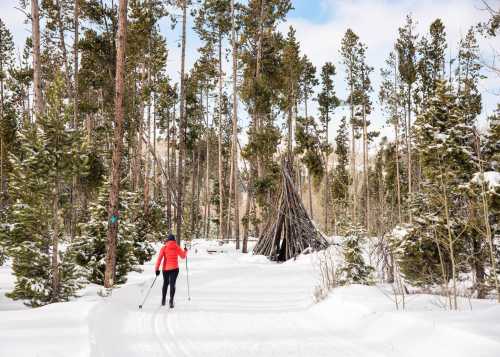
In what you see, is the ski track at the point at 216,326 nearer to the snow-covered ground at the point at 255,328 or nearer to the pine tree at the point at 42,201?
the snow-covered ground at the point at 255,328

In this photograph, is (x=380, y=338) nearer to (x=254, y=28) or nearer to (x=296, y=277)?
(x=296, y=277)

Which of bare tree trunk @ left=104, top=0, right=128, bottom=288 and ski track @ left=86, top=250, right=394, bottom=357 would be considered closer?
ski track @ left=86, top=250, right=394, bottom=357

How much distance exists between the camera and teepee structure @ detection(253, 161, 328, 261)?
714 inches

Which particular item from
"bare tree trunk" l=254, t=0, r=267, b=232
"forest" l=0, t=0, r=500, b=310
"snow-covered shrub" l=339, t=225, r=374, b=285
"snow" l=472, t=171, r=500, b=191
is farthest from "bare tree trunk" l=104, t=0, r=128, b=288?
"bare tree trunk" l=254, t=0, r=267, b=232

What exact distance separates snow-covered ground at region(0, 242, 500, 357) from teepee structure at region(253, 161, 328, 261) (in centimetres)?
906

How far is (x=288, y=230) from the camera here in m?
18.4

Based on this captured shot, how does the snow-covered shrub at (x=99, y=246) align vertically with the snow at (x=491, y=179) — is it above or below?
below

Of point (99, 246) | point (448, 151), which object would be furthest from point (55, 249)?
point (448, 151)

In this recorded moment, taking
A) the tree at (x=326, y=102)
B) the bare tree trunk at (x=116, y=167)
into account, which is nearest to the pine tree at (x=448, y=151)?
the bare tree trunk at (x=116, y=167)

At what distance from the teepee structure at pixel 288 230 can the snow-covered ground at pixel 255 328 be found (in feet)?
29.7

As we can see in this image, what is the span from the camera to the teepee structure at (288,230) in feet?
59.5

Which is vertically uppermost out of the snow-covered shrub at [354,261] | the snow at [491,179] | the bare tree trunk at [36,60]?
the bare tree trunk at [36,60]

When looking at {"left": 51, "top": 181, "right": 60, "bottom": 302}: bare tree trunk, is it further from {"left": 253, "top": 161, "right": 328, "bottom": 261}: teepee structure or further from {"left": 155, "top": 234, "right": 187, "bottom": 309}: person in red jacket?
{"left": 253, "top": 161, "right": 328, "bottom": 261}: teepee structure

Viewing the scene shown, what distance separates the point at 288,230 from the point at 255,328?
40.2ft
